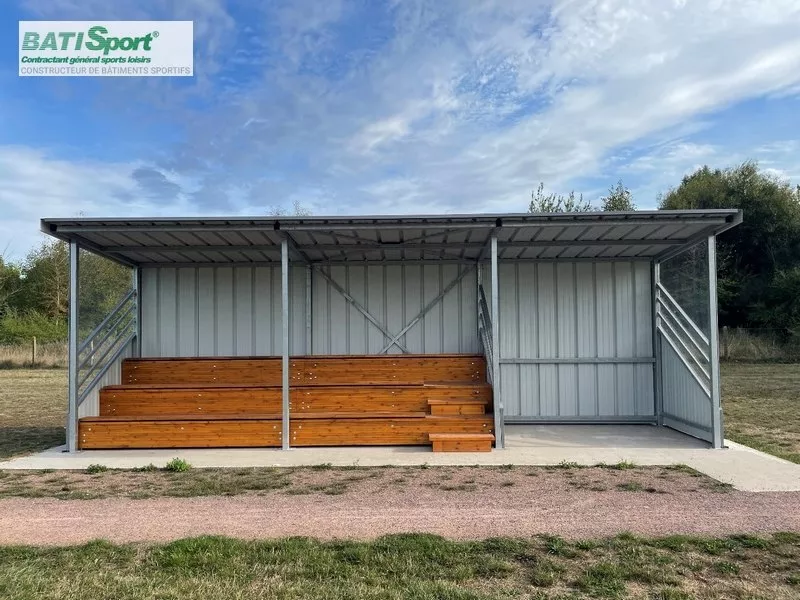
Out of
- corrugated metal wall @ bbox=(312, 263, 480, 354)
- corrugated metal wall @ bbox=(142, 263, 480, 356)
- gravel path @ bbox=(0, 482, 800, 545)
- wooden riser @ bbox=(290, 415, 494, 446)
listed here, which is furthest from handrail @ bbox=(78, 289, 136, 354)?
gravel path @ bbox=(0, 482, 800, 545)

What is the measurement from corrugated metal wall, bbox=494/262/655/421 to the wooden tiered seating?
38.0 inches

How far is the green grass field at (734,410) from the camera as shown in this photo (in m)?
8.06

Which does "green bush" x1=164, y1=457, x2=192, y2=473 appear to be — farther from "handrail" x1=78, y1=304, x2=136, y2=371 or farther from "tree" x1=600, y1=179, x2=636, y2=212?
"tree" x1=600, y1=179, x2=636, y2=212

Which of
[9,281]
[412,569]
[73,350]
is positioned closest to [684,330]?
[412,569]

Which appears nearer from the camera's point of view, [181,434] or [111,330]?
[181,434]

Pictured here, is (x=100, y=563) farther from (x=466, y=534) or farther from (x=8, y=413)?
(x=8, y=413)

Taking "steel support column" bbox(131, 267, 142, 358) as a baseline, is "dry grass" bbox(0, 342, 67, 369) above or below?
below

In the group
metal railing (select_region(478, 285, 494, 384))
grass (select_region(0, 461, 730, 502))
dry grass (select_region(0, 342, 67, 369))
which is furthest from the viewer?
dry grass (select_region(0, 342, 67, 369))

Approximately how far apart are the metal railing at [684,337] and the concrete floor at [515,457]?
929 mm

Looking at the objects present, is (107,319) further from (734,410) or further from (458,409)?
(734,410)

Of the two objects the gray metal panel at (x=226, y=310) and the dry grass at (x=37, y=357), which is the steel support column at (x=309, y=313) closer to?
the gray metal panel at (x=226, y=310)

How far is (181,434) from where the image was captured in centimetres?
773

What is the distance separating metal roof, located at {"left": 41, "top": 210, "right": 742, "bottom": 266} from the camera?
735 centimetres

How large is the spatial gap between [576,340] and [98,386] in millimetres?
7272
